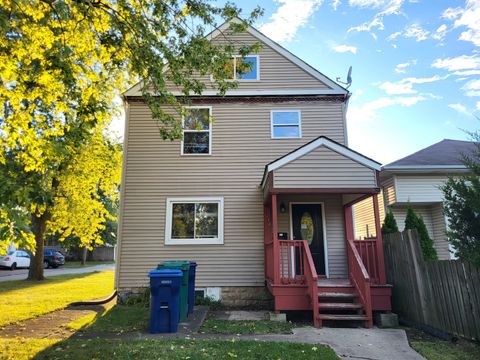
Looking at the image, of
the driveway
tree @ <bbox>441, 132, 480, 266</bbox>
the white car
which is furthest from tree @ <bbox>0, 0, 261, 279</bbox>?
the white car

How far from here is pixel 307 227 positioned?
915cm

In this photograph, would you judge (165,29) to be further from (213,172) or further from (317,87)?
(317,87)

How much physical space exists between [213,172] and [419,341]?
6.27 metres

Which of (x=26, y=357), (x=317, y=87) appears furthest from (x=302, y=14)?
(x=26, y=357)

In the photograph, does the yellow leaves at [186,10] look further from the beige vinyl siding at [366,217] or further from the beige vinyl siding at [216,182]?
the beige vinyl siding at [366,217]

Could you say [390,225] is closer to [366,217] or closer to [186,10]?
[366,217]

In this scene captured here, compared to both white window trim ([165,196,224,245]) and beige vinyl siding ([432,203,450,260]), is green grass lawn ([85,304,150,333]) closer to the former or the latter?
white window trim ([165,196,224,245])

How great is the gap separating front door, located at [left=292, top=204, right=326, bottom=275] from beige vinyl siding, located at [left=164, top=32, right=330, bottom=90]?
12.3 feet

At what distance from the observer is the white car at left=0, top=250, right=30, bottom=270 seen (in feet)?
75.6

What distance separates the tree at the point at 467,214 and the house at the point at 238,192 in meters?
2.78

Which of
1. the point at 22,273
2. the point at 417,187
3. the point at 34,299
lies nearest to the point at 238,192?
the point at 417,187

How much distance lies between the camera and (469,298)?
197 inches

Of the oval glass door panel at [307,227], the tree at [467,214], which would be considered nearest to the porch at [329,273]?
the oval glass door panel at [307,227]

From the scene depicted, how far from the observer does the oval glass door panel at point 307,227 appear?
9057 mm
